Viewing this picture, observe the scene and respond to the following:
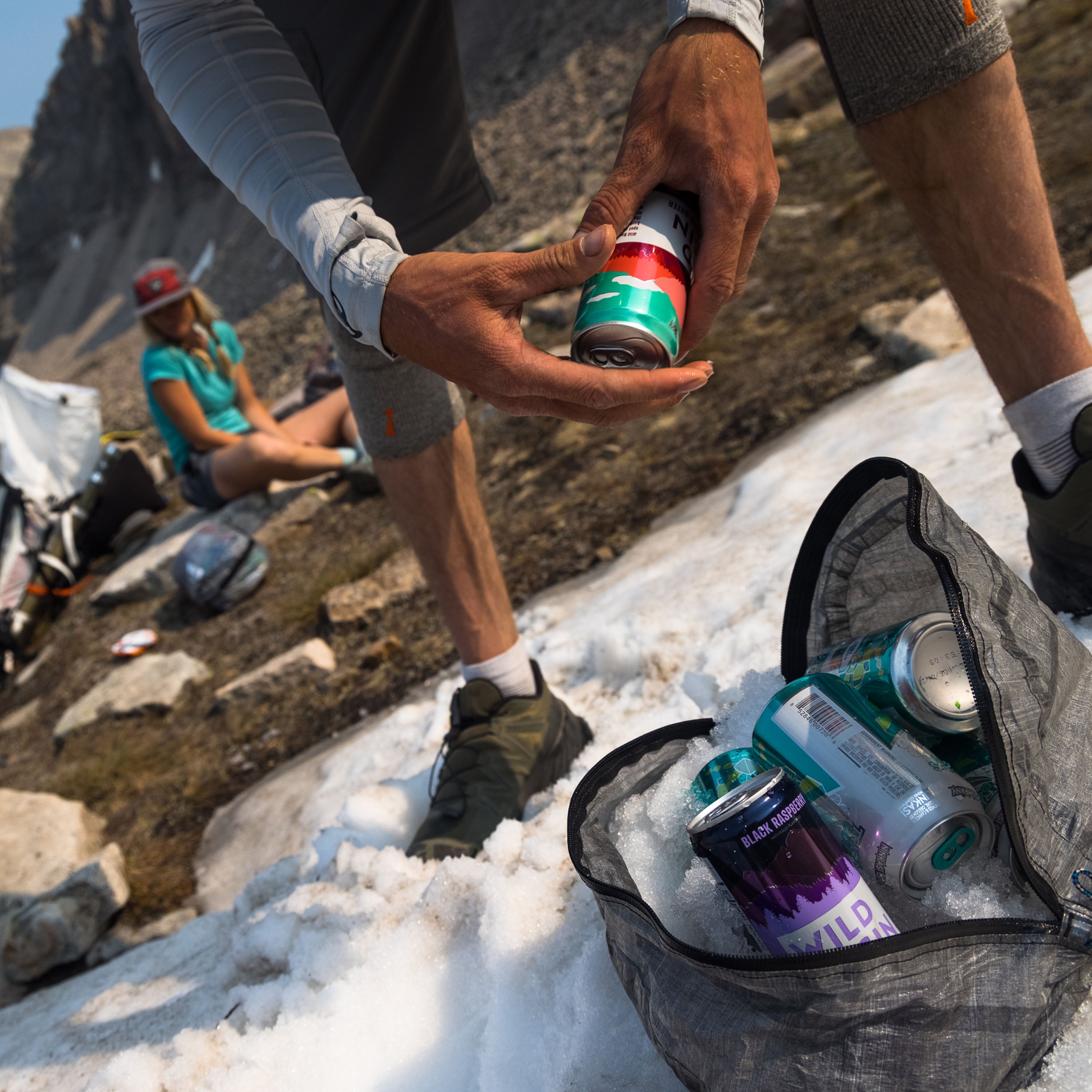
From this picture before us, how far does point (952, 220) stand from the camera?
5.18 ft

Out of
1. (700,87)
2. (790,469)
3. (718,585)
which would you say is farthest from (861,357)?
(700,87)

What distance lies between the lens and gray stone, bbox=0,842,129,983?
2.27 meters

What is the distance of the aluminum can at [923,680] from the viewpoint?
1.09 metres

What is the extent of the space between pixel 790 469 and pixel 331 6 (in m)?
1.89

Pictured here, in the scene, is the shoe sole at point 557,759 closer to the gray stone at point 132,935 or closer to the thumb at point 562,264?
the thumb at point 562,264

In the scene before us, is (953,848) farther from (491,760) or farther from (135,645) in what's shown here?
(135,645)

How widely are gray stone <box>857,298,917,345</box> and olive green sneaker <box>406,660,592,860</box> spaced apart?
2541mm

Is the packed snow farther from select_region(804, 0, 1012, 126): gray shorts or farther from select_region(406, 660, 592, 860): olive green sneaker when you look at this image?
select_region(804, 0, 1012, 126): gray shorts

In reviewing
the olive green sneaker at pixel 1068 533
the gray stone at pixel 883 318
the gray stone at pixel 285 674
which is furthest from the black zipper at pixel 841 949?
the gray stone at pixel 883 318

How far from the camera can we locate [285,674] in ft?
11.2

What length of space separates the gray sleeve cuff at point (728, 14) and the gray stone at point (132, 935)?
2.46m

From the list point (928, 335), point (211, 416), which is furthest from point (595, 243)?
point (211, 416)

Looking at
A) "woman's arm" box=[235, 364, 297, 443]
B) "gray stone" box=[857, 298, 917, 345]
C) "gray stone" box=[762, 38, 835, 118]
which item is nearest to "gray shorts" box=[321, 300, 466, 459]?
"gray stone" box=[857, 298, 917, 345]

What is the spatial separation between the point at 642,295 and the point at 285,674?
270 centimetres
